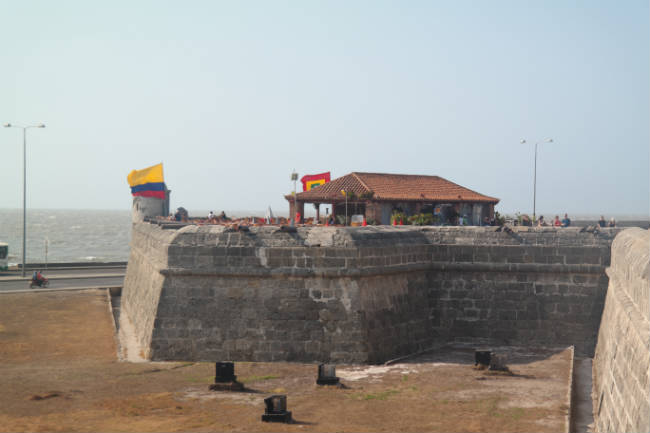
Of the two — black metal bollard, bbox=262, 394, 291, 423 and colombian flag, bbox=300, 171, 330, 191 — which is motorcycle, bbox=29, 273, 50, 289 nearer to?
colombian flag, bbox=300, 171, 330, 191

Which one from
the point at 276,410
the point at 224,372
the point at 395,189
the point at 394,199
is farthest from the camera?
the point at 395,189

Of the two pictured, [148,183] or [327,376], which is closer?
[327,376]

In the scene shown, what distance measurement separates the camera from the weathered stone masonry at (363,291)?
61.5ft

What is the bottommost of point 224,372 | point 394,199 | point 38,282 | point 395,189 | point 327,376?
point 38,282

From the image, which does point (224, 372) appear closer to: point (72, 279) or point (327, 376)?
point (327, 376)

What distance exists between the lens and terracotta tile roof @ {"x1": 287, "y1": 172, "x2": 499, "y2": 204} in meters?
33.8

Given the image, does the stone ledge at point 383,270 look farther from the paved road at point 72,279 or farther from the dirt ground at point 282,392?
the paved road at point 72,279

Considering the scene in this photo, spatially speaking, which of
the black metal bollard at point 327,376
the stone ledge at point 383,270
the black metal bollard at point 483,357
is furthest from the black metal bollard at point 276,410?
the black metal bollard at point 483,357

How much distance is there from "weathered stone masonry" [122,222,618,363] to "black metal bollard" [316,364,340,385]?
7.38ft

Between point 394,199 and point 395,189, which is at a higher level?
point 395,189

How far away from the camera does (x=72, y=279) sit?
43.1 m

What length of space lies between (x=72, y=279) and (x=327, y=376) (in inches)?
1226

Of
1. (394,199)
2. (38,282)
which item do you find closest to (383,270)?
(394,199)

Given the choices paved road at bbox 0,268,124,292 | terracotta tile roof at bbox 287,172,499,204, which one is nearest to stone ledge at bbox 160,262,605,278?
terracotta tile roof at bbox 287,172,499,204
